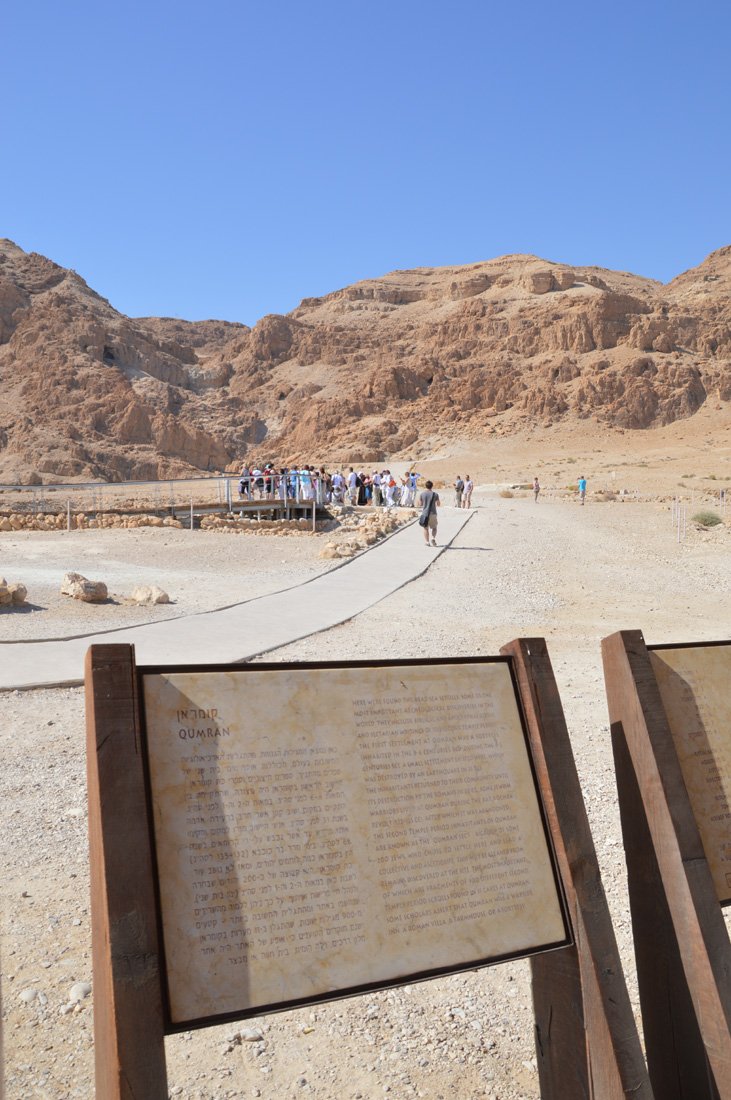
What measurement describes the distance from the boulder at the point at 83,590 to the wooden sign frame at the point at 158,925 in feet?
33.0

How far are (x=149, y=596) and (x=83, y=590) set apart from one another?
887mm

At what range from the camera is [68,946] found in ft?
11.4

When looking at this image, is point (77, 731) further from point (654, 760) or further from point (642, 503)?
point (642, 503)

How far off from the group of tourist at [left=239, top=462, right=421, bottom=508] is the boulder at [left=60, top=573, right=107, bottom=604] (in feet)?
57.9

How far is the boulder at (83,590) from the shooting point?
1173 centimetres

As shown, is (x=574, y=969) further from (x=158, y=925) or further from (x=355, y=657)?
(x=355, y=657)

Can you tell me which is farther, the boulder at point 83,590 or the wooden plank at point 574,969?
the boulder at point 83,590

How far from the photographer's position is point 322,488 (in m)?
→ 32.7

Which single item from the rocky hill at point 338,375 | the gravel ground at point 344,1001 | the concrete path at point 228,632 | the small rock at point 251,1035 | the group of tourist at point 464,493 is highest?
the rocky hill at point 338,375

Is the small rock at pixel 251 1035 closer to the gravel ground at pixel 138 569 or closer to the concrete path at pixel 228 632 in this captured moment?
the concrete path at pixel 228 632

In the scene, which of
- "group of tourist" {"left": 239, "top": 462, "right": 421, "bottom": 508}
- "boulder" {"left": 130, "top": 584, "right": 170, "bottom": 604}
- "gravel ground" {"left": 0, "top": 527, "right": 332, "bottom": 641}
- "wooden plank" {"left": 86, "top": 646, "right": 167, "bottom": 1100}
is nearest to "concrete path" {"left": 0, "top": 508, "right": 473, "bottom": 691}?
"gravel ground" {"left": 0, "top": 527, "right": 332, "bottom": 641}

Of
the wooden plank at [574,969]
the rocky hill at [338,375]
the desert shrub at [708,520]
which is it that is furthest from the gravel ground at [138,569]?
the rocky hill at [338,375]

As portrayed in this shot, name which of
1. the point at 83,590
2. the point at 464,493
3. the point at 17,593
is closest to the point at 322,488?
the point at 464,493

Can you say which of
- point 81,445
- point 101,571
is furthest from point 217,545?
point 81,445
